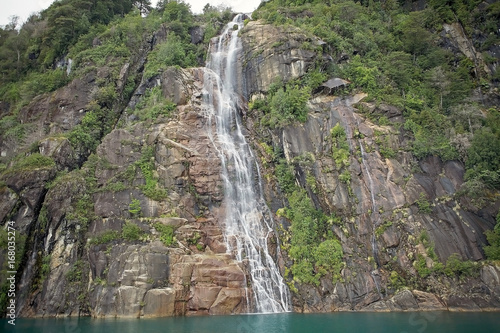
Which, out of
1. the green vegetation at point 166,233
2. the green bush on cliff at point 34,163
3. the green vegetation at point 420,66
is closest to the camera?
the green vegetation at point 166,233

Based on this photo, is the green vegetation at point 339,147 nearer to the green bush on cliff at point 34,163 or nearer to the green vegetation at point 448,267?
the green vegetation at point 448,267

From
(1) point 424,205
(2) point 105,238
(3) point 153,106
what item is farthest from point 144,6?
(1) point 424,205

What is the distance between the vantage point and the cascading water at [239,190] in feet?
94.3

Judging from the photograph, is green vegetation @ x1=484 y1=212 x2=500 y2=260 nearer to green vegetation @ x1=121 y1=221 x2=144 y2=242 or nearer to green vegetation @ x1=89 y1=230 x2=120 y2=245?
green vegetation @ x1=121 y1=221 x2=144 y2=242

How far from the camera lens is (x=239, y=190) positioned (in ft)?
111

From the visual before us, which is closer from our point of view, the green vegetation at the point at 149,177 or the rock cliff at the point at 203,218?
the rock cliff at the point at 203,218

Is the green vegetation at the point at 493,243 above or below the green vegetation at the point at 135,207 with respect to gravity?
below

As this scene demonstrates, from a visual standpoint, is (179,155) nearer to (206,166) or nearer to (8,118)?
(206,166)

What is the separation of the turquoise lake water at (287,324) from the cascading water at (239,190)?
9.07 ft

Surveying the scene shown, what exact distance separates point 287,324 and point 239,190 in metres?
14.0

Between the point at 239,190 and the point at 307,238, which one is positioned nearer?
the point at 307,238

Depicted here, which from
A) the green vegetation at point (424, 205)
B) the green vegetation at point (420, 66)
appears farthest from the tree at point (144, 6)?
the green vegetation at point (424, 205)

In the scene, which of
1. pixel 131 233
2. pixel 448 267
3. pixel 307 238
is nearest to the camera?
pixel 448 267

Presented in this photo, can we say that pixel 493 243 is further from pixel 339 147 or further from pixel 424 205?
pixel 339 147
